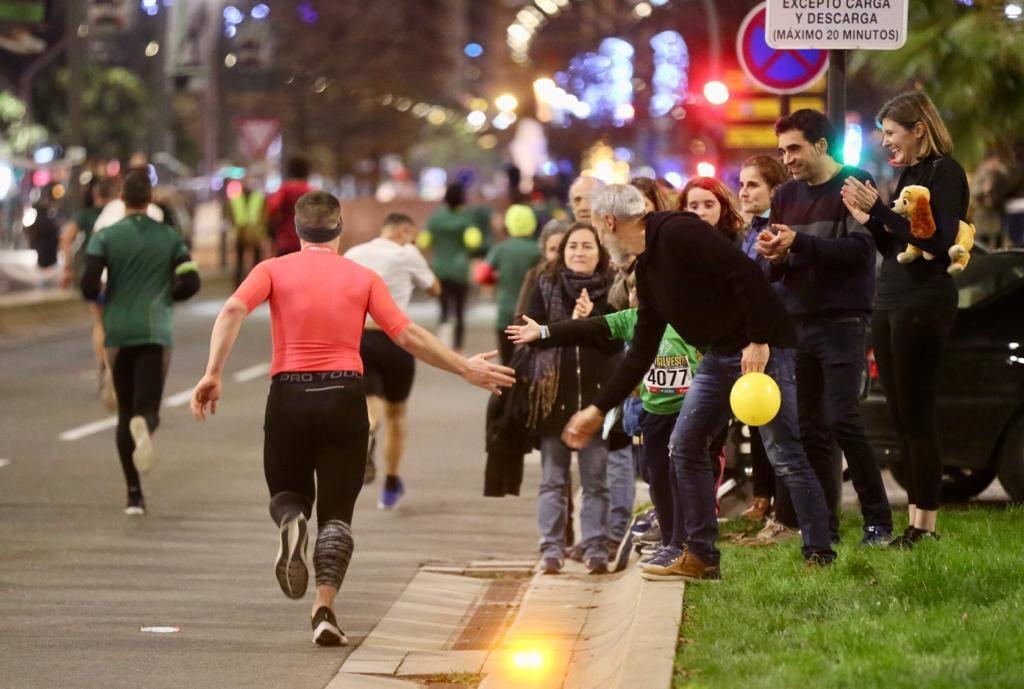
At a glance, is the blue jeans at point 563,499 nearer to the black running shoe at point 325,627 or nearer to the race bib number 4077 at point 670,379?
the race bib number 4077 at point 670,379

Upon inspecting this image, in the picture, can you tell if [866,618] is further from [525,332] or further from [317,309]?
[317,309]

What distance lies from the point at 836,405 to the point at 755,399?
1.26m

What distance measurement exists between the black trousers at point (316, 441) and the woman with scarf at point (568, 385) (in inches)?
78.9

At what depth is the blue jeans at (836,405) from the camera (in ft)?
30.2

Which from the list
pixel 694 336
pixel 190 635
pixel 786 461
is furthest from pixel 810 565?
pixel 190 635

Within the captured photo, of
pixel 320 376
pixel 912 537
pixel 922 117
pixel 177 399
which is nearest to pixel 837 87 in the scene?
pixel 922 117

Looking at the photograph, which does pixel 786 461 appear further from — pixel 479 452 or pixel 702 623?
pixel 479 452

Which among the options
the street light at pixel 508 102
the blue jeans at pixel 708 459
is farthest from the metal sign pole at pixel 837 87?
the street light at pixel 508 102

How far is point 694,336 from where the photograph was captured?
866 centimetres

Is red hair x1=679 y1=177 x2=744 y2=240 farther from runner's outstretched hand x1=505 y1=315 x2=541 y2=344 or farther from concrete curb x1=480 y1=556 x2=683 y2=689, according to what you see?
concrete curb x1=480 y1=556 x2=683 y2=689

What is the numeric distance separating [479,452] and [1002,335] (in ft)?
18.3

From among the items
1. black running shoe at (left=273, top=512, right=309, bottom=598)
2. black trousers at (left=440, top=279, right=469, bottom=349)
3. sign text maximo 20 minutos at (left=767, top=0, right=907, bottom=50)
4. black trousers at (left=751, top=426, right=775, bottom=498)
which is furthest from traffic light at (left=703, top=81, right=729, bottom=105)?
black running shoe at (left=273, top=512, right=309, bottom=598)

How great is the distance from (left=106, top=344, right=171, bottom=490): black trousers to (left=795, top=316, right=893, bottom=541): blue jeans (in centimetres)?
462

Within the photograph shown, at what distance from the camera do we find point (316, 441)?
855 centimetres
